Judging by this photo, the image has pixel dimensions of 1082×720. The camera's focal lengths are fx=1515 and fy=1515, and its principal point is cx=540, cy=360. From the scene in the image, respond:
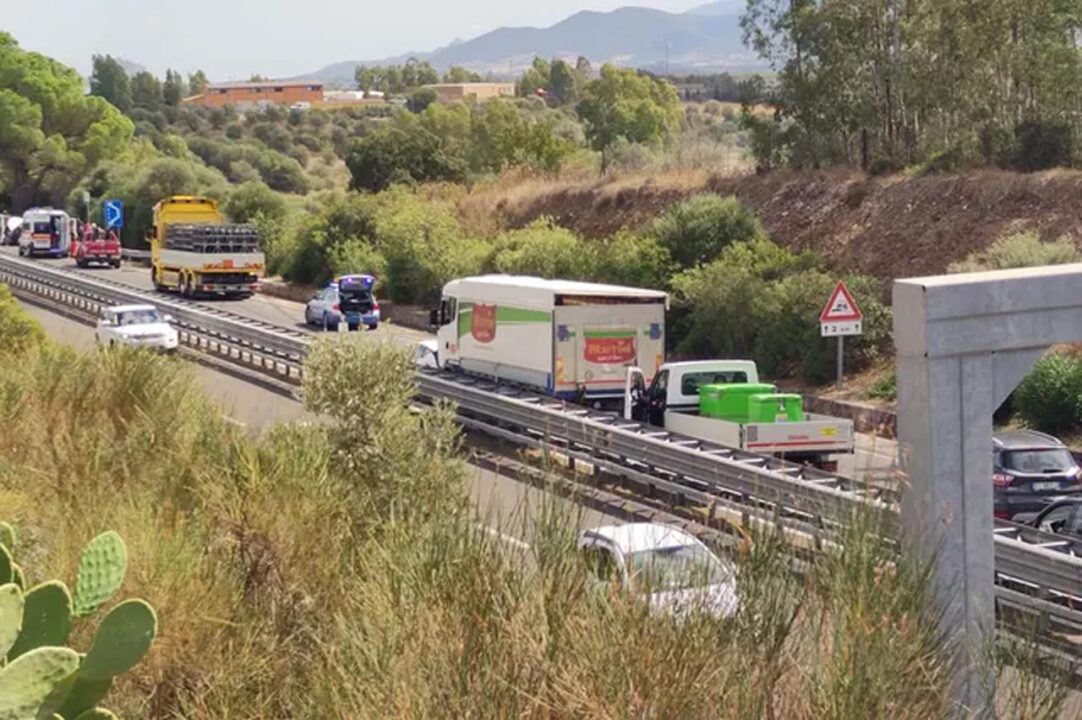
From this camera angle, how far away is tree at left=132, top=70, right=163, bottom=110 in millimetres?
163250

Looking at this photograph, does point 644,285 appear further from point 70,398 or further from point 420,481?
point 420,481

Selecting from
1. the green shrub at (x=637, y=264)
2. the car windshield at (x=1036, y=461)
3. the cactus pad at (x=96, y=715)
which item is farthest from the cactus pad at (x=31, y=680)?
the green shrub at (x=637, y=264)

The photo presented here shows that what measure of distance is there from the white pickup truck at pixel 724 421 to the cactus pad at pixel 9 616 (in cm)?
1416

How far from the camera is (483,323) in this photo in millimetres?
27141

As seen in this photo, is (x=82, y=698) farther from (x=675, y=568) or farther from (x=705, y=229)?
(x=705, y=229)

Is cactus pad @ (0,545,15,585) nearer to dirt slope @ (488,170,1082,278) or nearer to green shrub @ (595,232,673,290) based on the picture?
dirt slope @ (488,170,1082,278)

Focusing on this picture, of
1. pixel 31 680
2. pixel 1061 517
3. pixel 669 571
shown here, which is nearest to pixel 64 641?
pixel 31 680

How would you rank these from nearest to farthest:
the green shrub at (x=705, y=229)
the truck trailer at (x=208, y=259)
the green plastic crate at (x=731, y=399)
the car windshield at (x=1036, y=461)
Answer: the car windshield at (x=1036, y=461)
the green plastic crate at (x=731, y=399)
the green shrub at (x=705, y=229)
the truck trailer at (x=208, y=259)

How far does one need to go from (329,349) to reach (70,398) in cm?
320

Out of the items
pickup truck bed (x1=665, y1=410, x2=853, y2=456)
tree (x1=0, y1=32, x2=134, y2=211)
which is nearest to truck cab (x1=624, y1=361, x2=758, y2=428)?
pickup truck bed (x1=665, y1=410, x2=853, y2=456)

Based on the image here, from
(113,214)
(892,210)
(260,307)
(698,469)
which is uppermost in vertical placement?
(113,214)

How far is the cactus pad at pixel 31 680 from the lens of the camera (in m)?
5.97

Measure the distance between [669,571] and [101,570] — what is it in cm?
277

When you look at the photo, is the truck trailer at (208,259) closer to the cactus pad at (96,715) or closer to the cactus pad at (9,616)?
the cactus pad at (96,715)
